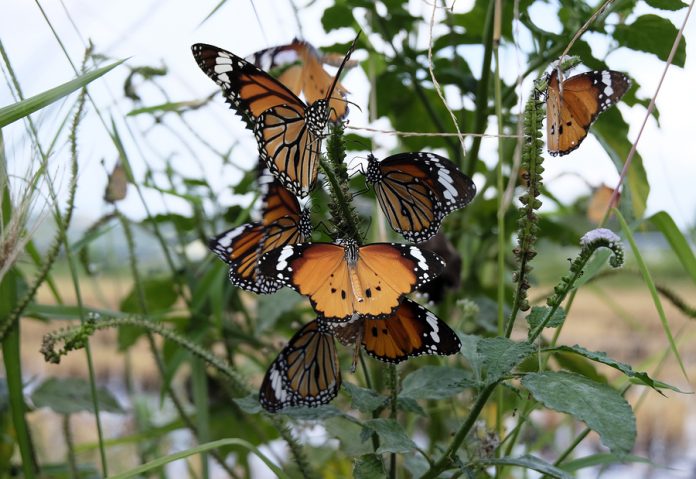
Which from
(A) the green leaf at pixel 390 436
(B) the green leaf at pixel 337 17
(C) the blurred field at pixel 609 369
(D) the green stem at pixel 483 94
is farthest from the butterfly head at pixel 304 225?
(C) the blurred field at pixel 609 369

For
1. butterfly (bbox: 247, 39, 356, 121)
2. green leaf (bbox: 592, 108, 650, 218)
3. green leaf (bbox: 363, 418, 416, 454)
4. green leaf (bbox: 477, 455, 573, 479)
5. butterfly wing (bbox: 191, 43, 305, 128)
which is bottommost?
green leaf (bbox: 477, 455, 573, 479)

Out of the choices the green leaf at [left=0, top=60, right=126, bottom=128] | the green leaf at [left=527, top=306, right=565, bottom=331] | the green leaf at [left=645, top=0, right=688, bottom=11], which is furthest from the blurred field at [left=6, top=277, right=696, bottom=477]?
the green leaf at [left=527, top=306, right=565, bottom=331]

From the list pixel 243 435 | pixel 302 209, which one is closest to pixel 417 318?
pixel 302 209

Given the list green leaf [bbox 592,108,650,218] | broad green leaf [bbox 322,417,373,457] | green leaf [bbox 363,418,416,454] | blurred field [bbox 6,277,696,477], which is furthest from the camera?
blurred field [bbox 6,277,696,477]

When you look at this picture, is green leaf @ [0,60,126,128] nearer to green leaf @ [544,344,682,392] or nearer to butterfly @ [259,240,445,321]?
butterfly @ [259,240,445,321]

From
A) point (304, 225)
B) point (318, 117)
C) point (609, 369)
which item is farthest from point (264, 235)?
point (609, 369)

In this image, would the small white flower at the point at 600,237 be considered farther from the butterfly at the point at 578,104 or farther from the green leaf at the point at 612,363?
the butterfly at the point at 578,104

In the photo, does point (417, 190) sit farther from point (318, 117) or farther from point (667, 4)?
point (667, 4)
